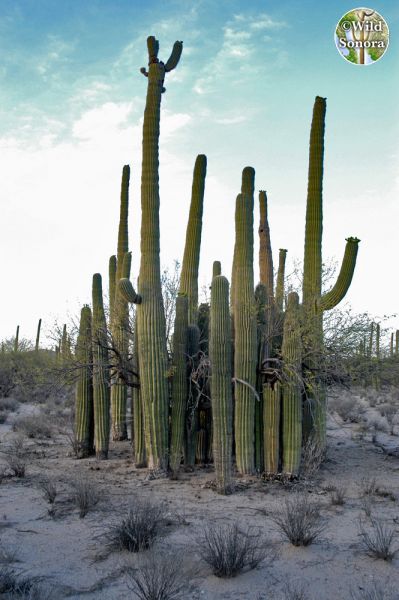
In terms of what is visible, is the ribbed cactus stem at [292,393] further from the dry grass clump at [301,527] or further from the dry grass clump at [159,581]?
the dry grass clump at [159,581]

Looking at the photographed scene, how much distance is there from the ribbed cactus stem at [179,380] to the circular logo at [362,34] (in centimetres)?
708

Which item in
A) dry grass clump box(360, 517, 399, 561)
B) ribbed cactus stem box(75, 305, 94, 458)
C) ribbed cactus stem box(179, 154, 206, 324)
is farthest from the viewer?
ribbed cactus stem box(179, 154, 206, 324)

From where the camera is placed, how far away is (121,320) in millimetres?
13602

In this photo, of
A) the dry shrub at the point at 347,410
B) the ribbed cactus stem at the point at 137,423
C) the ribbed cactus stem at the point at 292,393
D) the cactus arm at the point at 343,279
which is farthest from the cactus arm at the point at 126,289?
the dry shrub at the point at 347,410

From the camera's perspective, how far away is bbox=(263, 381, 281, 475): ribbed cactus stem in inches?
447

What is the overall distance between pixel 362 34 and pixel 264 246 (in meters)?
5.90

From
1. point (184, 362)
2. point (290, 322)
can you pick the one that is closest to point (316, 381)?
point (290, 322)

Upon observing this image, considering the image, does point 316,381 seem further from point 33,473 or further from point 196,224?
point 33,473

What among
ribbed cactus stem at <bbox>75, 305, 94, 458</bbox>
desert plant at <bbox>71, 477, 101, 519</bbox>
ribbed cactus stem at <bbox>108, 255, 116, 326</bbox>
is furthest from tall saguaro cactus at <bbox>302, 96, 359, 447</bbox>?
ribbed cactus stem at <bbox>108, 255, 116, 326</bbox>

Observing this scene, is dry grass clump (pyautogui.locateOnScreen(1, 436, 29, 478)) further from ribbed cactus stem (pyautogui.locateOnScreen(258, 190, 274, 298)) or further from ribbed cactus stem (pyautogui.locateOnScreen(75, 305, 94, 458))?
ribbed cactus stem (pyautogui.locateOnScreen(258, 190, 274, 298))

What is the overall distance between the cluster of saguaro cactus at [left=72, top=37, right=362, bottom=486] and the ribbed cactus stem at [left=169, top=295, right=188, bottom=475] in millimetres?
22

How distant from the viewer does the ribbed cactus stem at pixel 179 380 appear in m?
11.7

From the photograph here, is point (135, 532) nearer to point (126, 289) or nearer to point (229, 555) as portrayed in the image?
point (229, 555)

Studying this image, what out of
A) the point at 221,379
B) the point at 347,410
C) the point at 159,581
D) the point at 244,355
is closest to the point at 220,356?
the point at 221,379
